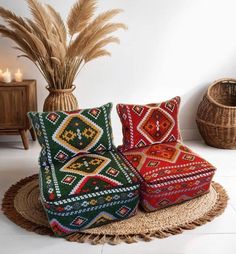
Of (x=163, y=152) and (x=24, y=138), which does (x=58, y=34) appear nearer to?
(x=24, y=138)

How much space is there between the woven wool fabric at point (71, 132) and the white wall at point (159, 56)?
1.10m

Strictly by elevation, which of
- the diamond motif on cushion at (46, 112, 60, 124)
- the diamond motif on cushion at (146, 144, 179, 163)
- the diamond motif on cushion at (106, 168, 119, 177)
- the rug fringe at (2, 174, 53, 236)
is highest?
the diamond motif on cushion at (46, 112, 60, 124)

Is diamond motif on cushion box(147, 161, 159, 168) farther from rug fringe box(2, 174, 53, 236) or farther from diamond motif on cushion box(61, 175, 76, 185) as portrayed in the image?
rug fringe box(2, 174, 53, 236)

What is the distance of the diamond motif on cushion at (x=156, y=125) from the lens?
8.18ft

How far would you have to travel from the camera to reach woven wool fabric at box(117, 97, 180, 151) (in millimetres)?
2480

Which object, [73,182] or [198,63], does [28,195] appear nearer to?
[73,182]

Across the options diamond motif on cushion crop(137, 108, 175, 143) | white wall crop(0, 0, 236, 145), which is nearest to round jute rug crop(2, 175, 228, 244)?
diamond motif on cushion crop(137, 108, 175, 143)

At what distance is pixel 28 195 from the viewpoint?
2.44 meters

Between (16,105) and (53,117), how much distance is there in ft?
3.14

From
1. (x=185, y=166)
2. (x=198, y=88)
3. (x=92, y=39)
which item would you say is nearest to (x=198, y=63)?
(x=198, y=88)

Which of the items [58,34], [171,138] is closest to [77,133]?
[171,138]

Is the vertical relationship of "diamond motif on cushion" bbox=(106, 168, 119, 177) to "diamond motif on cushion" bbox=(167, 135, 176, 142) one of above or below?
below

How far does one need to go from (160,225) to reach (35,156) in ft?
4.75

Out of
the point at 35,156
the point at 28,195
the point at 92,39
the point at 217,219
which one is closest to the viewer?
the point at 217,219
